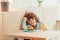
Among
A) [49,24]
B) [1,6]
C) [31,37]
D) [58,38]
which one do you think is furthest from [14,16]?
[49,24]

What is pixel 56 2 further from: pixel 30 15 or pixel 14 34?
pixel 14 34

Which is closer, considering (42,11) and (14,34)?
(14,34)

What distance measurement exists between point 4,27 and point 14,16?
23 cm

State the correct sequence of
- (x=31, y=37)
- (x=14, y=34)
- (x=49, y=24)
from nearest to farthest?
(x=31, y=37) → (x=14, y=34) → (x=49, y=24)

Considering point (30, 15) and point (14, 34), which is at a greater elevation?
point (30, 15)

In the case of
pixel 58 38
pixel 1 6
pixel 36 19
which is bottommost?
pixel 58 38

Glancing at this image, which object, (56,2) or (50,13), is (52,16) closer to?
(50,13)

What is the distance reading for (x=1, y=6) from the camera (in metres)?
2.12

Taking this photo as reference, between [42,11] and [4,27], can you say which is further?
[42,11]

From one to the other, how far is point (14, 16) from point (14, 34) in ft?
0.89

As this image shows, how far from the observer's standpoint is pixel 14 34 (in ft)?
6.73

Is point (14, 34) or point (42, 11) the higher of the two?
point (42, 11)

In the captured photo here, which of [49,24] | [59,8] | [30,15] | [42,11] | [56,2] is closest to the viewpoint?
[30,15]

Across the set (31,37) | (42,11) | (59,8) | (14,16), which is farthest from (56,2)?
(31,37)
